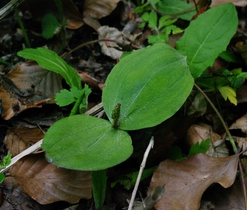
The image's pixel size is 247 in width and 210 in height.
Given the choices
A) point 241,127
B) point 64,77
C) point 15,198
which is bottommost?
point 241,127

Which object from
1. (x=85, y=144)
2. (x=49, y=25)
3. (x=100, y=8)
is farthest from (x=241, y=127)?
(x=49, y=25)

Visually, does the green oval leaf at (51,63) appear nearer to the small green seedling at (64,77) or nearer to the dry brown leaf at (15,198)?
the small green seedling at (64,77)

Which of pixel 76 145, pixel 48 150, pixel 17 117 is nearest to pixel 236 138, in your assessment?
pixel 76 145

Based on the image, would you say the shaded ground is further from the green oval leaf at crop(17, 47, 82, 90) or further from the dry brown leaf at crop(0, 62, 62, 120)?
the green oval leaf at crop(17, 47, 82, 90)

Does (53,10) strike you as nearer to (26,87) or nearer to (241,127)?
(26,87)

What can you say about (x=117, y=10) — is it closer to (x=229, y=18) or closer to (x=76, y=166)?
(x=229, y=18)

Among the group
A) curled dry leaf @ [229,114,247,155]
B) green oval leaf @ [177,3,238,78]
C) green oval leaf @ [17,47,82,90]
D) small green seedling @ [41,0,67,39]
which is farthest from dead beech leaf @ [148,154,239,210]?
small green seedling @ [41,0,67,39]

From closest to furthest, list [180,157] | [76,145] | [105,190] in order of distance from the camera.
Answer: [76,145], [105,190], [180,157]
